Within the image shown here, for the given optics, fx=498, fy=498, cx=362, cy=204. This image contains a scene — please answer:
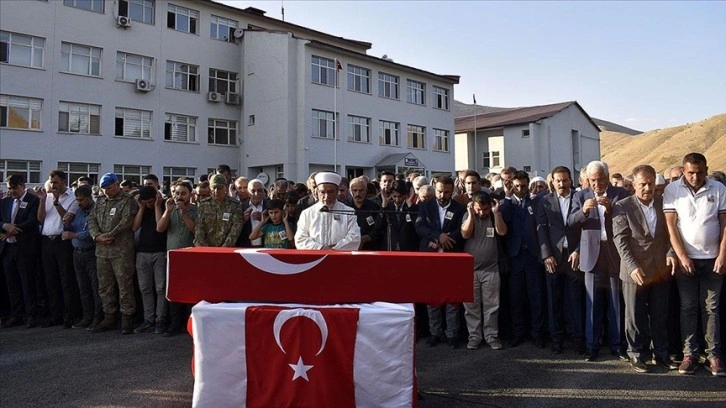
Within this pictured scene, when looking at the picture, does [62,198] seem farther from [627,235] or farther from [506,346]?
[627,235]

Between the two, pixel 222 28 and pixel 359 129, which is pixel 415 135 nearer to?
pixel 359 129

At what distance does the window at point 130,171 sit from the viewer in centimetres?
2423

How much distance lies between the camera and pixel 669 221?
15.5ft

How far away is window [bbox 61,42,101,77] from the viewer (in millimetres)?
22828

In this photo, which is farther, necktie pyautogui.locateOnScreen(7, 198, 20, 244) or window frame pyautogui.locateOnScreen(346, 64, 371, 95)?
window frame pyautogui.locateOnScreen(346, 64, 371, 95)

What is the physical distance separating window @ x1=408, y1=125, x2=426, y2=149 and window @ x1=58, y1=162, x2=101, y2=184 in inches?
723

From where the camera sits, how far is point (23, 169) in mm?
21594

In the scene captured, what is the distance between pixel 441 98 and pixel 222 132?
15.6 metres

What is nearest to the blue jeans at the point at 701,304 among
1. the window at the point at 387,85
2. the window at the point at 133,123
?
the window at the point at 133,123

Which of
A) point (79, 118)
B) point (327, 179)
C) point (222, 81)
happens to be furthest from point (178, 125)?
point (327, 179)

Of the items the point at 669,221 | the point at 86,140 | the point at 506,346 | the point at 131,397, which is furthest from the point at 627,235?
the point at 86,140

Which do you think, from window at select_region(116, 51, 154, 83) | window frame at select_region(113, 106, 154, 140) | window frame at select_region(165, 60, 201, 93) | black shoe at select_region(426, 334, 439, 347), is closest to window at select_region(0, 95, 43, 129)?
window frame at select_region(113, 106, 154, 140)

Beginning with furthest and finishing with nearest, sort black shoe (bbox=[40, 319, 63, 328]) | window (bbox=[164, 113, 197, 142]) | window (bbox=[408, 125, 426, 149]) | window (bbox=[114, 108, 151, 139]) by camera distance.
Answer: window (bbox=[408, 125, 426, 149]), window (bbox=[164, 113, 197, 142]), window (bbox=[114, 108, 151, 139]), black shoe (bbox=[40, 319, 63, 328])

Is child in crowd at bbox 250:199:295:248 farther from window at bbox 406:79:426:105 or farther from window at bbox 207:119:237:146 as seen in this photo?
window at bbox 406:79:426:105
